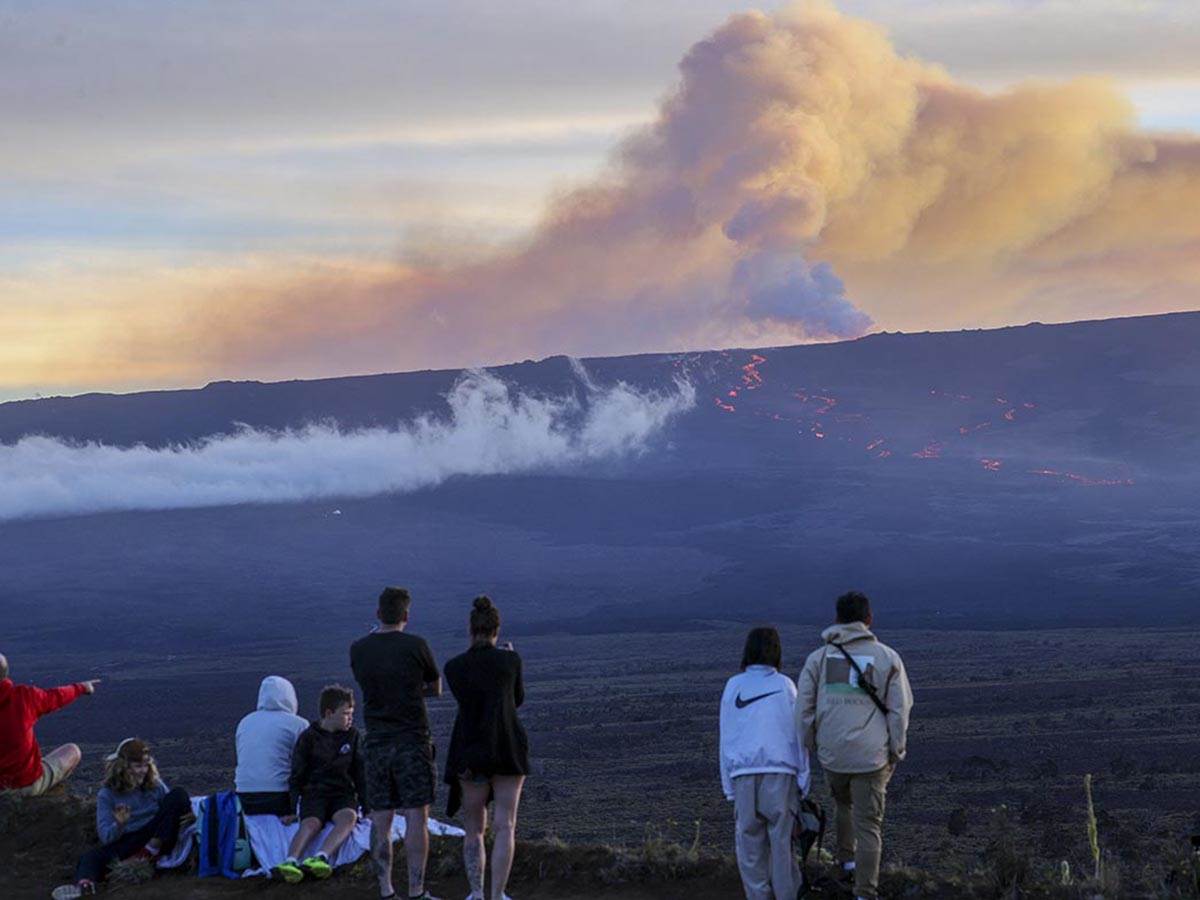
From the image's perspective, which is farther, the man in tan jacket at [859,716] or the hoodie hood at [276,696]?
the hoodie hood at [276,696]

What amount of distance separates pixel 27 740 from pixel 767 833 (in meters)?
5.48

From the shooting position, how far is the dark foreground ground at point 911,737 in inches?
825

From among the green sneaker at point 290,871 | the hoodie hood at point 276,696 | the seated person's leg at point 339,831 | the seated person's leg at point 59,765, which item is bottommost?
the green sneaker at point 290,871

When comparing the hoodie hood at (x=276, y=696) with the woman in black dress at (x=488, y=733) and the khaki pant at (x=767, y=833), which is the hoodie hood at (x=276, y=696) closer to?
the woman in black dress at (x=488, y=733)

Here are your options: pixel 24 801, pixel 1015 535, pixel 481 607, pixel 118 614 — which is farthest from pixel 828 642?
pixel 1015 535

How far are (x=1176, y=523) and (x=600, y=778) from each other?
65.8 m

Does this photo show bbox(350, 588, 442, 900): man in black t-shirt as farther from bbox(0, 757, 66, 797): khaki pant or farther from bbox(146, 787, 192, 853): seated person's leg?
bbox(0, 757, 66, 797): khaki pant

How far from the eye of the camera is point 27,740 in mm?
11516

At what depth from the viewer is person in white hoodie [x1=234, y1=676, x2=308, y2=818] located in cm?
998

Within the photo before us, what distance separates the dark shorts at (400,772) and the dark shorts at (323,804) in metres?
0.99

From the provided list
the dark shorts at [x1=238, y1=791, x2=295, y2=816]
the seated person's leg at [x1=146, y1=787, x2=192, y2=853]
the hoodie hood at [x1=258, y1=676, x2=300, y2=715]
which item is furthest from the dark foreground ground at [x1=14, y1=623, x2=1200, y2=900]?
the hoodie hood at [x1=258, y1=676, x2=300, y2=715]

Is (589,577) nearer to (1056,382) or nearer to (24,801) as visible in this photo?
(1056,382)

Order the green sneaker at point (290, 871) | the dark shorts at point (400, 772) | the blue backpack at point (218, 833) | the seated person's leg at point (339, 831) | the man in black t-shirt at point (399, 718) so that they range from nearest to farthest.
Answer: the man in black t-shirt at point (399, 718) → the dark shorts at point (400, 772) → the green sneaker at point (290, 871) → the seated person's leg at point (339, 831) → the blue backpack at point (218, 833)

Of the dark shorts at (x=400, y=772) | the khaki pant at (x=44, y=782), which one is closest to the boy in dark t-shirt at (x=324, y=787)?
the dark shorts at (x=400, y=772)
